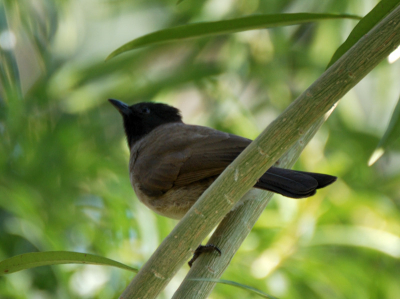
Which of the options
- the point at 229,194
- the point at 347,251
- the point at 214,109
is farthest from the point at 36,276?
the point at 229,194

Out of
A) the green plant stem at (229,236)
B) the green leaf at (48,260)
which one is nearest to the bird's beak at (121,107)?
the green plant stem at (229,236)

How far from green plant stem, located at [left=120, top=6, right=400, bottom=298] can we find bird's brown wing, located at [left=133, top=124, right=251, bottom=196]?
0.86 m

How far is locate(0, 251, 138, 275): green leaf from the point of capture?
1077 mm

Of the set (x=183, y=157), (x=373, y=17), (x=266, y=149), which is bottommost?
(x=266, y=149)

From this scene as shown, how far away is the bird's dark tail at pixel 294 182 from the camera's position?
1481 millimetres

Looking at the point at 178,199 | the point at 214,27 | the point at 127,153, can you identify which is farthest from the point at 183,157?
the point at 127,153

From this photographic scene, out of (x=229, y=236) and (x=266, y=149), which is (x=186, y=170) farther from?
(x=266, y=149)

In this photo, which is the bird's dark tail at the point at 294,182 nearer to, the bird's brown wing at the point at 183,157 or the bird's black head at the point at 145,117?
the bird's brown wing at the point at 183,157

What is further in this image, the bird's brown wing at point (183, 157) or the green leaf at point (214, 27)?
the bird's brown wing at point (183, 157)

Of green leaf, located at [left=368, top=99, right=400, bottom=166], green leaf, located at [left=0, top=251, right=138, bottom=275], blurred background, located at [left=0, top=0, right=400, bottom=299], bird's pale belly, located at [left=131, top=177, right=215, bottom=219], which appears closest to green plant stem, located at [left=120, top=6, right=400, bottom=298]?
green leaf, located at [left=0, top=251, right=138, bottom=275]

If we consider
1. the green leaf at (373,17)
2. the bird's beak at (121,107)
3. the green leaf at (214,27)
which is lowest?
the green leaf at (214,27)

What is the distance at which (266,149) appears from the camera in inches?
36.8

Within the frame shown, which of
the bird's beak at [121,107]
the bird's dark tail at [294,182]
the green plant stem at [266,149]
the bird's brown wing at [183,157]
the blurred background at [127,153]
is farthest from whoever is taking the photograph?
the blurred background at [127,153]

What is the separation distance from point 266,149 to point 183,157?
1.16 m
